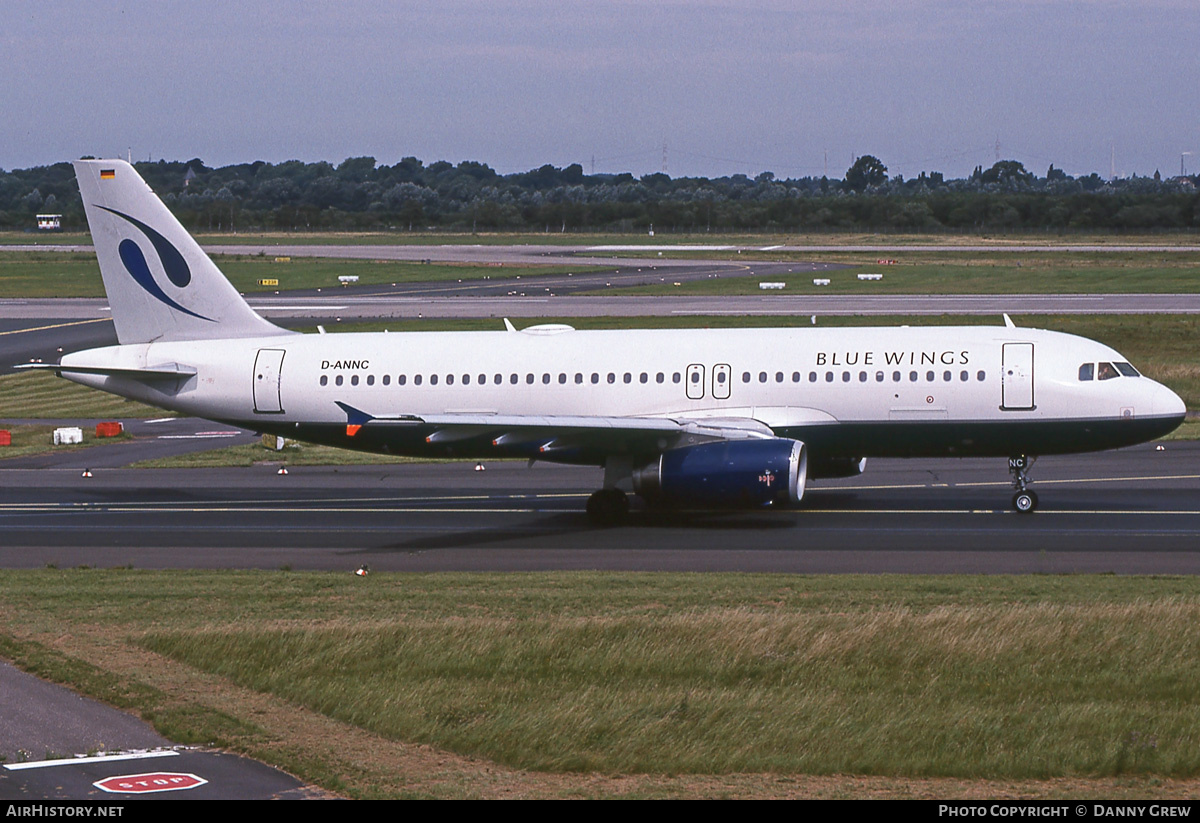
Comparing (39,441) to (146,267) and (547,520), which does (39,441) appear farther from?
(547,520)

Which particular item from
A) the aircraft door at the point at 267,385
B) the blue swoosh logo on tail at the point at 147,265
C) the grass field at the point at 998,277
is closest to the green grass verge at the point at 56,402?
the blue swoosh logo on tail at the point at 147,265

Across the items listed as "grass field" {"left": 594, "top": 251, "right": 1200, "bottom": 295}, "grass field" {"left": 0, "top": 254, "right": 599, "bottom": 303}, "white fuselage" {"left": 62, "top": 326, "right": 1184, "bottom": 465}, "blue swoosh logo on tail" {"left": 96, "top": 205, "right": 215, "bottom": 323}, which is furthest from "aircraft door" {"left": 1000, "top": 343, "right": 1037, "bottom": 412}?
"grass field" {"left": 0, "top": 254, "right": 599, "bottom": 303}

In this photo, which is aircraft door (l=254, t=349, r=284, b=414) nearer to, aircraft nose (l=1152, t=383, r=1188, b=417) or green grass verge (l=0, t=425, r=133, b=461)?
green grass verge (l=0, t=425, r=133, b=461)

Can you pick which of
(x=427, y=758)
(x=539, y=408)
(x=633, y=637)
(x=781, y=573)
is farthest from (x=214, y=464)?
(x=427, y=758)

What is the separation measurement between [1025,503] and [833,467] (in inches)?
178

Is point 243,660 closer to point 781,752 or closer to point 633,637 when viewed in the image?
point 633,637

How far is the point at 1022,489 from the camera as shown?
32875 millimetres

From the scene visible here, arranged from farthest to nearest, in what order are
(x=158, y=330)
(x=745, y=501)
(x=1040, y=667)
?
(x=158, y=330) < (x=745, y=501) < (x=1040, y=667)

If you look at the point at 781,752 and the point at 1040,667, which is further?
the point at 1040,667

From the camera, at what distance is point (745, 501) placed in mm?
30469

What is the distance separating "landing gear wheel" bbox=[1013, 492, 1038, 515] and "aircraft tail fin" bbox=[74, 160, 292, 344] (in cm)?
1930

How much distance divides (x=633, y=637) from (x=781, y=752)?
15.7 ft


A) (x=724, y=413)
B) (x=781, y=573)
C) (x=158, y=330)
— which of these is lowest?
(x=781, y=573)

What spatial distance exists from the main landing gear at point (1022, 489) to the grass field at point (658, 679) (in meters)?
7.71
